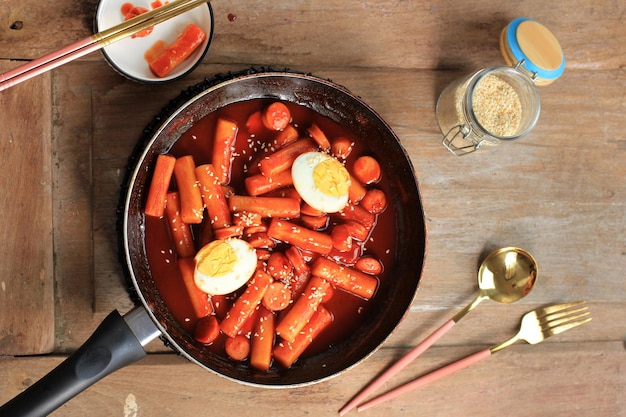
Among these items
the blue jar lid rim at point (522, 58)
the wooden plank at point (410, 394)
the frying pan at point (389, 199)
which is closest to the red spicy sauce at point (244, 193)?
the frying pan at point (389, 199)

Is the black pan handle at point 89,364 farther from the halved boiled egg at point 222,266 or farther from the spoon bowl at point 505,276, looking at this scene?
the spoon bowl at point 505,276

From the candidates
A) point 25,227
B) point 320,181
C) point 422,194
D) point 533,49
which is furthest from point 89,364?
point 533,49

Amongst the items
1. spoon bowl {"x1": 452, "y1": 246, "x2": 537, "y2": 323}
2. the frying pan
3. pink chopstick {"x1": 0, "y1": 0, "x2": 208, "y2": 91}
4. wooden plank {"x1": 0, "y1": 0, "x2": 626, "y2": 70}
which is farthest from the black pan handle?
spoon bowl {"x1": 452, "y1": 246, "x2": 537, "y2": 323}

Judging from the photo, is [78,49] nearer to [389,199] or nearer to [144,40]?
[144,40]

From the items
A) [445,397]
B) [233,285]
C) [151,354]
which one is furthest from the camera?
[445,397]

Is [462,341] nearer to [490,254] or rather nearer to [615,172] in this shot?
[490,254]

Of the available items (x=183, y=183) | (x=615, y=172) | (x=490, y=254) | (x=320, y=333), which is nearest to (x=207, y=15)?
(x=183, y=183)
